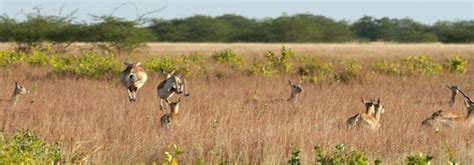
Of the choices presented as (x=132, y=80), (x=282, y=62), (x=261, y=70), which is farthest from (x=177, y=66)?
(x=132, y=80)

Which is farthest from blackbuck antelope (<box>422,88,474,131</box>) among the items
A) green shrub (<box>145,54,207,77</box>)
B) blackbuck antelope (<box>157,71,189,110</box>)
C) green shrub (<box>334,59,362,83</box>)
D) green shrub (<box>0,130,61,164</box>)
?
green shrub (<box>145,54,207,77</box>)

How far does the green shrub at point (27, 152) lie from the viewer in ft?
19.0

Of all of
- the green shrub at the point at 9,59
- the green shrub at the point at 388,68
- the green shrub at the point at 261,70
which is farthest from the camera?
the green shrub at the point at 388,68

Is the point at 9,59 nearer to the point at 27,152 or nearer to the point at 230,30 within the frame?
the point at 27,152

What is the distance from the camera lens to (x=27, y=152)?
6.23 metres

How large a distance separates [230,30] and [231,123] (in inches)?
2432

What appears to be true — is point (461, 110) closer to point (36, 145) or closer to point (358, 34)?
point (36, 145)

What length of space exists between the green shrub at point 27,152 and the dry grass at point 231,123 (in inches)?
23.8

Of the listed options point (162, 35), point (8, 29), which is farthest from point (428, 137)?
point (162, 35)

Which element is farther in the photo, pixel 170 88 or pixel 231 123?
pixel 170 88

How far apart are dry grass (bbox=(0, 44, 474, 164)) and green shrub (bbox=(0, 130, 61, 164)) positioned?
60 centimetres

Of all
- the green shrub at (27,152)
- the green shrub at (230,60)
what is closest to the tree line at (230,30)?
the green shrub at (230,60)

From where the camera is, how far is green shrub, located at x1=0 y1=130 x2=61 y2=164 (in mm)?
5785

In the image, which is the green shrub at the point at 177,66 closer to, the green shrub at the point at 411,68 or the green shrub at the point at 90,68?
the green shrub at the point at 90,68
